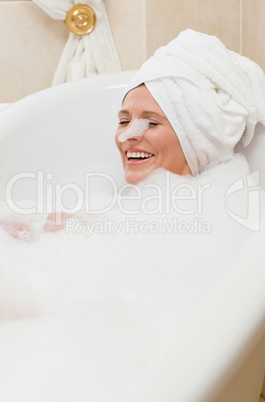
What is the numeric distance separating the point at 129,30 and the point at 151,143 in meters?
0.86

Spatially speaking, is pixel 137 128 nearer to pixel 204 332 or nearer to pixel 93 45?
pixel 204 332

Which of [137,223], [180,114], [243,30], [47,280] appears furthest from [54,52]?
[47,280]

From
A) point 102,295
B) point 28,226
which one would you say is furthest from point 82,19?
point 102,295

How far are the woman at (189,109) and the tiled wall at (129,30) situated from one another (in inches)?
21.2

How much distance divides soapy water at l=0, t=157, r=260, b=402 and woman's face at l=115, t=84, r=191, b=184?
0.09 metres

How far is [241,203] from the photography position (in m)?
1.09

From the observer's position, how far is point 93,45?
7.11 ft

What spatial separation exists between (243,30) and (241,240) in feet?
3.95

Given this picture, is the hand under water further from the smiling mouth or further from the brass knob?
the brass knob

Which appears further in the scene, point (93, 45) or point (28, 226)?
point (93, 45)

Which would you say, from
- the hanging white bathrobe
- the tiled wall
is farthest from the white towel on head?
the hanging white bathrobe

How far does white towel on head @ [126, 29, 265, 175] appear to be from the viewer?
4.21 ft

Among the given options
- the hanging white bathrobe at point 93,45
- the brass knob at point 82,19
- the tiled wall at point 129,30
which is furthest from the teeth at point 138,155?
the brass knob at point 82,19

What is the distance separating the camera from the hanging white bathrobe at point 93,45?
2.16m
